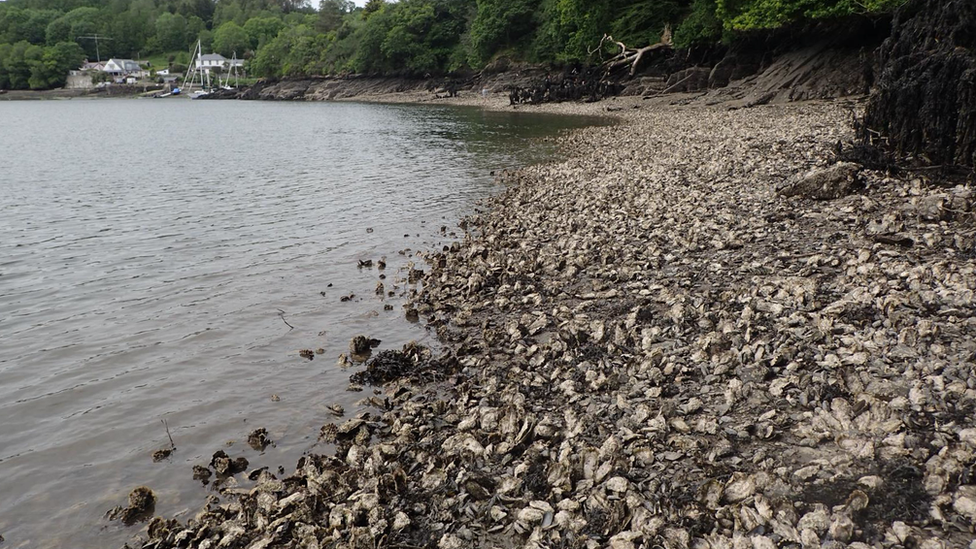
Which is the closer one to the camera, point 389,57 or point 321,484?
point 321,484

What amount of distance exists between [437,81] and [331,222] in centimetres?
10175

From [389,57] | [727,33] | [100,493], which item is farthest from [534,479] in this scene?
[389,57]

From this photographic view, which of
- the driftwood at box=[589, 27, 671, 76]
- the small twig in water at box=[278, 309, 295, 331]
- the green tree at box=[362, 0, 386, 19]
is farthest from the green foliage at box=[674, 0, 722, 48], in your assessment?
the green tree at box=[362, 0, 386, 19]

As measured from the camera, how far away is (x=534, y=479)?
5754 millimetres

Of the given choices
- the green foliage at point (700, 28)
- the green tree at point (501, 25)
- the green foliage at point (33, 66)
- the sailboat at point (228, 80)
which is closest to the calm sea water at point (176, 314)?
the green foliage at point (700, 28)

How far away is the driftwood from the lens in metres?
61.2

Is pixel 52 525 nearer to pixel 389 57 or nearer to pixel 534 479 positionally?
pixel 534 479

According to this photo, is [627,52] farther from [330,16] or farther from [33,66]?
[33,66]

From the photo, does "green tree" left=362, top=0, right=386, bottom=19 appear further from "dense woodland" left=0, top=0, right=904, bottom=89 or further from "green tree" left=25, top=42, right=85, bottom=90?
"green tree" left=25, top=42, right=85, bottom=90

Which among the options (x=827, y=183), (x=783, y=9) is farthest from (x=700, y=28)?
(x=827, y=183)

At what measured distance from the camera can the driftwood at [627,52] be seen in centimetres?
Answer: 6115

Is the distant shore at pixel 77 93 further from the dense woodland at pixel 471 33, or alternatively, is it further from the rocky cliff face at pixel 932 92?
the rocky cliff face at pixel 932 92

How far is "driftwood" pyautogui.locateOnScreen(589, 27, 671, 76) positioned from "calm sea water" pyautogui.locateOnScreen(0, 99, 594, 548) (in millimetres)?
38500

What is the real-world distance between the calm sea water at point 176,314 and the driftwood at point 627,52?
38500 mm
